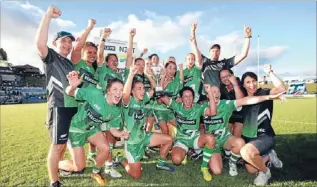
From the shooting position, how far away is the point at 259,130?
521 centimetres

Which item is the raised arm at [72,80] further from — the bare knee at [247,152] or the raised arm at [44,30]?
the bare knee at [247,152]

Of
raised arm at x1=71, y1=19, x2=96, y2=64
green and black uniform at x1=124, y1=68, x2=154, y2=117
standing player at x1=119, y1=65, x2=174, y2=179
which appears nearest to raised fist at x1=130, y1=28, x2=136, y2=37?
green and black uniform at x1=124, y1=68, x2=154, y2=117

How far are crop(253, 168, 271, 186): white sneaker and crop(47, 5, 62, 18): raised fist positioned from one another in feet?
14.0

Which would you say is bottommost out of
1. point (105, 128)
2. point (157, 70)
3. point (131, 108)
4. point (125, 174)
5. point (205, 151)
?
point (125, 174)

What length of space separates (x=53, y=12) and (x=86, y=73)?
1.61 meters

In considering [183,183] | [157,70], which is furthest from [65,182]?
[157,70]

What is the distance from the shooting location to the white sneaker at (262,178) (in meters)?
4.61

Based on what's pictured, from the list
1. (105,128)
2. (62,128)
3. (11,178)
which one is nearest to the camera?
(62,128)

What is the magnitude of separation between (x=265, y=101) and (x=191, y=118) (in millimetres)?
1491

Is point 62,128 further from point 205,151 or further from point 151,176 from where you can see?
point 205,151

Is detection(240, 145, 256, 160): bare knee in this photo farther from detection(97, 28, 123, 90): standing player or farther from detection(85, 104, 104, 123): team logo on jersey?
detection(97, 28, 123, 90): standing player

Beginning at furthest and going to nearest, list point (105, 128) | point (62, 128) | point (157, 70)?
point (157, 70), point (105, 128), point (62, 128)

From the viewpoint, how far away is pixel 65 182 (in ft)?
15.7

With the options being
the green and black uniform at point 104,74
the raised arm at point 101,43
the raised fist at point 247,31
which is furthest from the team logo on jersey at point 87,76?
the raised fist at point 247,31
